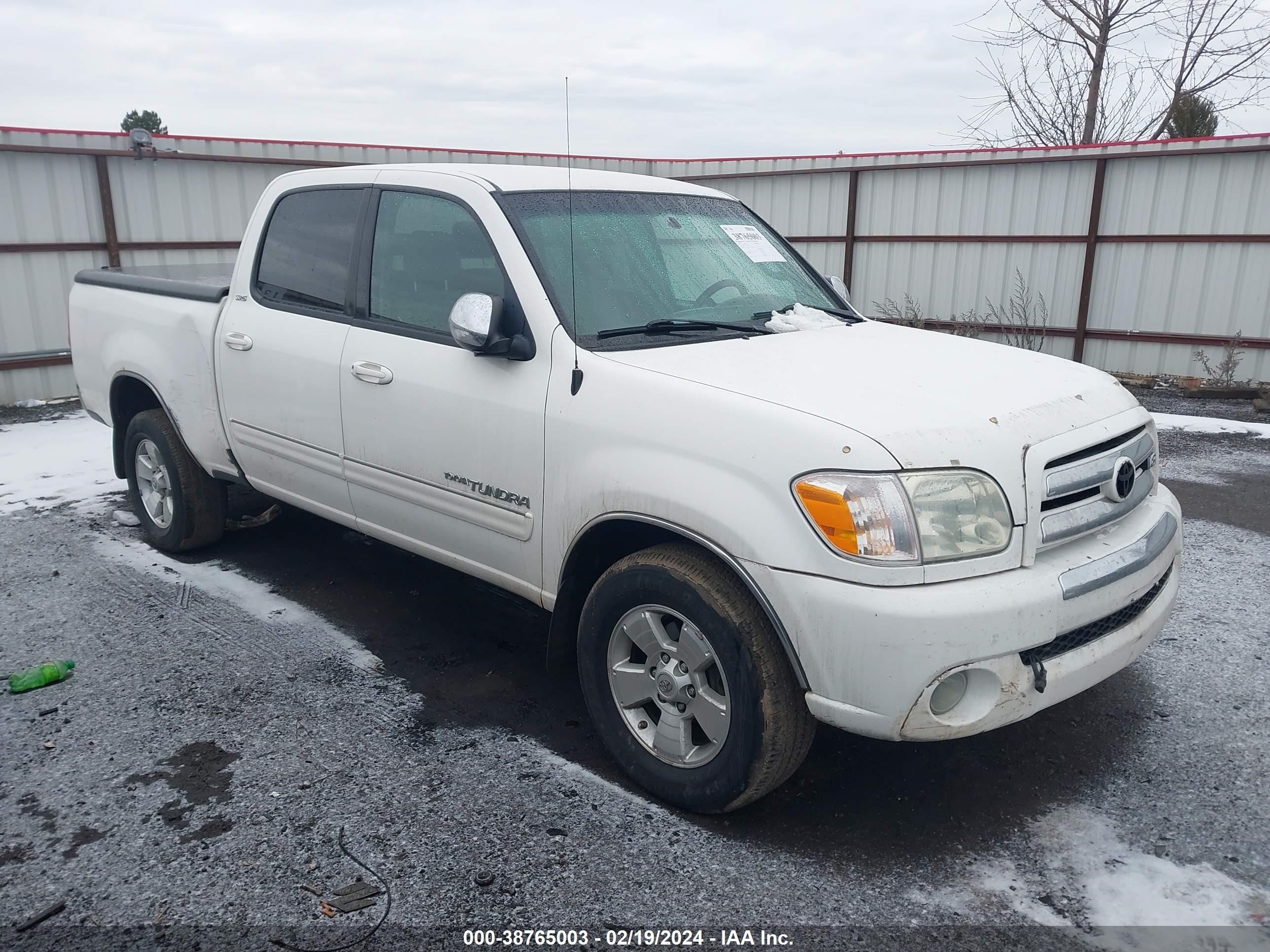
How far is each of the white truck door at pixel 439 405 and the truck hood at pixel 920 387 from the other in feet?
1.61

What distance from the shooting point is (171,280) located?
518 cm

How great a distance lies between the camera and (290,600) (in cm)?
483

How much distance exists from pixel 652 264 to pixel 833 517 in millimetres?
1544

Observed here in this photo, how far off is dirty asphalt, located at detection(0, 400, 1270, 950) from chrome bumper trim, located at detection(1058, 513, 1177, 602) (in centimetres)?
77

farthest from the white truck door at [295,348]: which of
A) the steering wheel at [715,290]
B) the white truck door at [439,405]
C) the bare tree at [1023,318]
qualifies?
the bare tree at [1023,318]

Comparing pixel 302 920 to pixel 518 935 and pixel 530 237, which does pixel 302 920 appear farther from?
pixel 530 237

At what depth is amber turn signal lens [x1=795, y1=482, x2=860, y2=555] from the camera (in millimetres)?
2549

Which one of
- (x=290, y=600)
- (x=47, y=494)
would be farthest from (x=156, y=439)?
(x=47, y=494)

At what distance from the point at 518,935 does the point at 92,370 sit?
4589mm

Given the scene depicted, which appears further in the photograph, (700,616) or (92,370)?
(92,370)

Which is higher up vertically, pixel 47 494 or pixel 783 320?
pixel 783 320

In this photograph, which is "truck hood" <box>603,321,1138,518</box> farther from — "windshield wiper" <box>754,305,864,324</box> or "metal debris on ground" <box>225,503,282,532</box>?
"metal debris on ground" <box>225,503,282,532</box>

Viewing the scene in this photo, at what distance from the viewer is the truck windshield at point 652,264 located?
345 cm

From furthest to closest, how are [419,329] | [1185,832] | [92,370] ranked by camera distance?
[92,370]
[419,329]
[1185,832]
